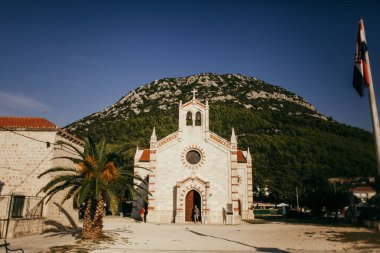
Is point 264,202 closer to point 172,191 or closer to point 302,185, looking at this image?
point 302,185

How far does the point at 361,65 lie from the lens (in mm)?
9898

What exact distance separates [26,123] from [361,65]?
24351 mm

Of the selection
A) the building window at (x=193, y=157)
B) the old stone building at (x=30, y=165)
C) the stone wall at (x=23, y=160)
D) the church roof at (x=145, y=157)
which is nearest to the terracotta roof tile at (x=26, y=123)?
the old stone building at (x=30, y=165)

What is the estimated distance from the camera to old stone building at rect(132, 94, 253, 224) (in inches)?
1273

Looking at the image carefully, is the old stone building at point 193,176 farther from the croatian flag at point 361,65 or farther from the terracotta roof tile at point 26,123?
the croatian flag at point 361,65

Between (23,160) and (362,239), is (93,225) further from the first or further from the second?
(362,239)

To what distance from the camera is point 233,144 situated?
3400 cm

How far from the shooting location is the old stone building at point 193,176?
32.3m

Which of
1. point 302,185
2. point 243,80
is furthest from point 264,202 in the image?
point 243,80

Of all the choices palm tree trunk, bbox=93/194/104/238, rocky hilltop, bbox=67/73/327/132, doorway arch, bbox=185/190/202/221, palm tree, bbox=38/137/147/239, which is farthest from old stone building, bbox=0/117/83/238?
rocky hilltop, bbox=67/73/327/132

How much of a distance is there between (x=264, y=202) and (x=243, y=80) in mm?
79337

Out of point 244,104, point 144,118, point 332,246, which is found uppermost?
point 244,104

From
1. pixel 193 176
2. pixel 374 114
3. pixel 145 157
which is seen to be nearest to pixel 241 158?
pixel 193 176

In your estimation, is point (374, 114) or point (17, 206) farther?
point (17, 206)
